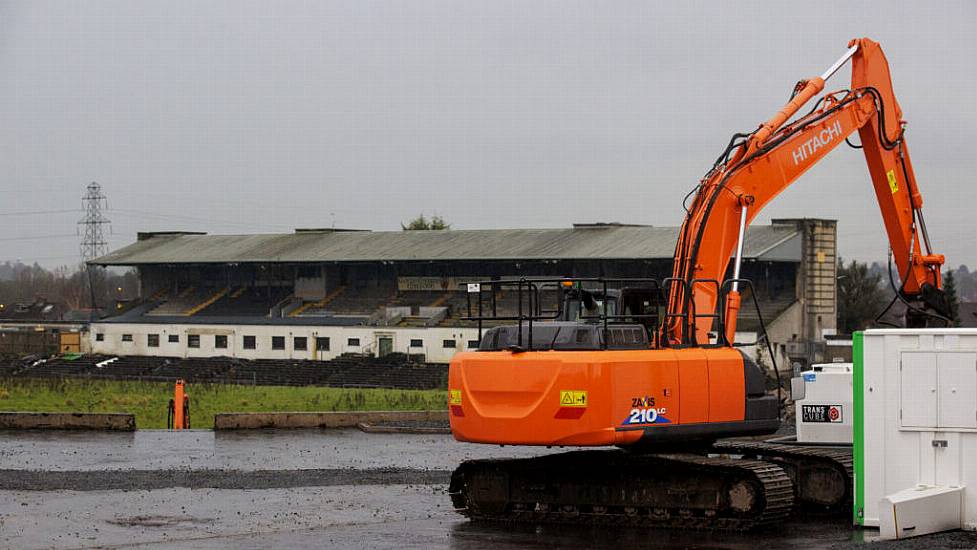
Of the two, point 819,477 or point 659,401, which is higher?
point 659,401

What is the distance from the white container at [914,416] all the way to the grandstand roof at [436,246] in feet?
161

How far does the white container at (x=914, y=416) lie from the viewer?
16.6m

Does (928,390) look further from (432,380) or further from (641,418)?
(432,380)

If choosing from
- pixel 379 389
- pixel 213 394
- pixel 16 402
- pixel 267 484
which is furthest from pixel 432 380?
pixel 267 484

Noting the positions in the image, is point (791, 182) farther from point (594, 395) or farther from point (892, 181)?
point (594, 395)

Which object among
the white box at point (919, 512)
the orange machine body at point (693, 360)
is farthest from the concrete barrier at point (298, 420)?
the white box at point (919, 512)

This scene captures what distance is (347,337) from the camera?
Answer: 71.6m

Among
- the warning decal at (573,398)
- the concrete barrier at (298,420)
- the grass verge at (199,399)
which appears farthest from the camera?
the grass verge at (199,399)

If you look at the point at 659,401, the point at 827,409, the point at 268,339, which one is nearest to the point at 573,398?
the point at 659,401

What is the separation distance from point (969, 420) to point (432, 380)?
143 ft

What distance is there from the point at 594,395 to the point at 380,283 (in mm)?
63569

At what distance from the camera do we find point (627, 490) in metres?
18.3

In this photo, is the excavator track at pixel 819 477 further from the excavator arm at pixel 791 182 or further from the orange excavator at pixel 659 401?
the excavator arm at pixel 791 182

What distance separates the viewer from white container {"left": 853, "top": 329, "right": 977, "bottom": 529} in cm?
1659
